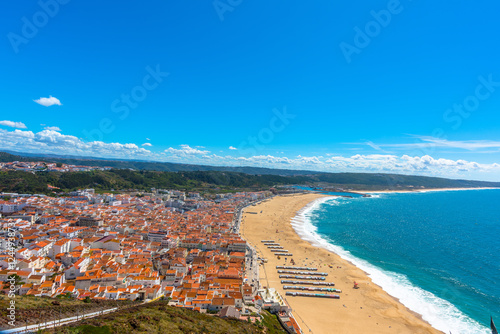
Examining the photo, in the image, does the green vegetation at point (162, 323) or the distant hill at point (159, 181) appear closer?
the green vegetation at point (162, 323)

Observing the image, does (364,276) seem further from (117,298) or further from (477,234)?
(477,234)

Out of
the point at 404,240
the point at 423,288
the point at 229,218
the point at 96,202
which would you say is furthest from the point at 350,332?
the point at 96,202

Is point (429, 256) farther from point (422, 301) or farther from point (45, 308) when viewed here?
point (45, 308)

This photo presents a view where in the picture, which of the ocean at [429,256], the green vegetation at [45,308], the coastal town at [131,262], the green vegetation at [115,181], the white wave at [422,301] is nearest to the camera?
the green vegetation at [45,308]

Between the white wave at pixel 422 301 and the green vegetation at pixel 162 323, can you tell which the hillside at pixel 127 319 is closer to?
the green vegetation at pixel 162 323

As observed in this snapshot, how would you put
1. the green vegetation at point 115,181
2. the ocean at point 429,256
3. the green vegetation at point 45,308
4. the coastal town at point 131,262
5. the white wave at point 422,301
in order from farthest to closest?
the green vegetation at point 115,181
the ocean at point 429,256
the white wave at point 422,301
the coastal town at point 131,262
the green vegetation at point 45,308

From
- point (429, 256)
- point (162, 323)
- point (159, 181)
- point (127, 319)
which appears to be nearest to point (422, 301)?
point (429, 256)

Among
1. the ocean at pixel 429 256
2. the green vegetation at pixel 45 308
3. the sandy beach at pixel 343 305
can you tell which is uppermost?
the green vegetation at pixel 45 308

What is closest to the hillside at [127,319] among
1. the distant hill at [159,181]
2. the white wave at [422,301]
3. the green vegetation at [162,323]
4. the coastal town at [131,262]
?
the green vegetation at [162,323]
